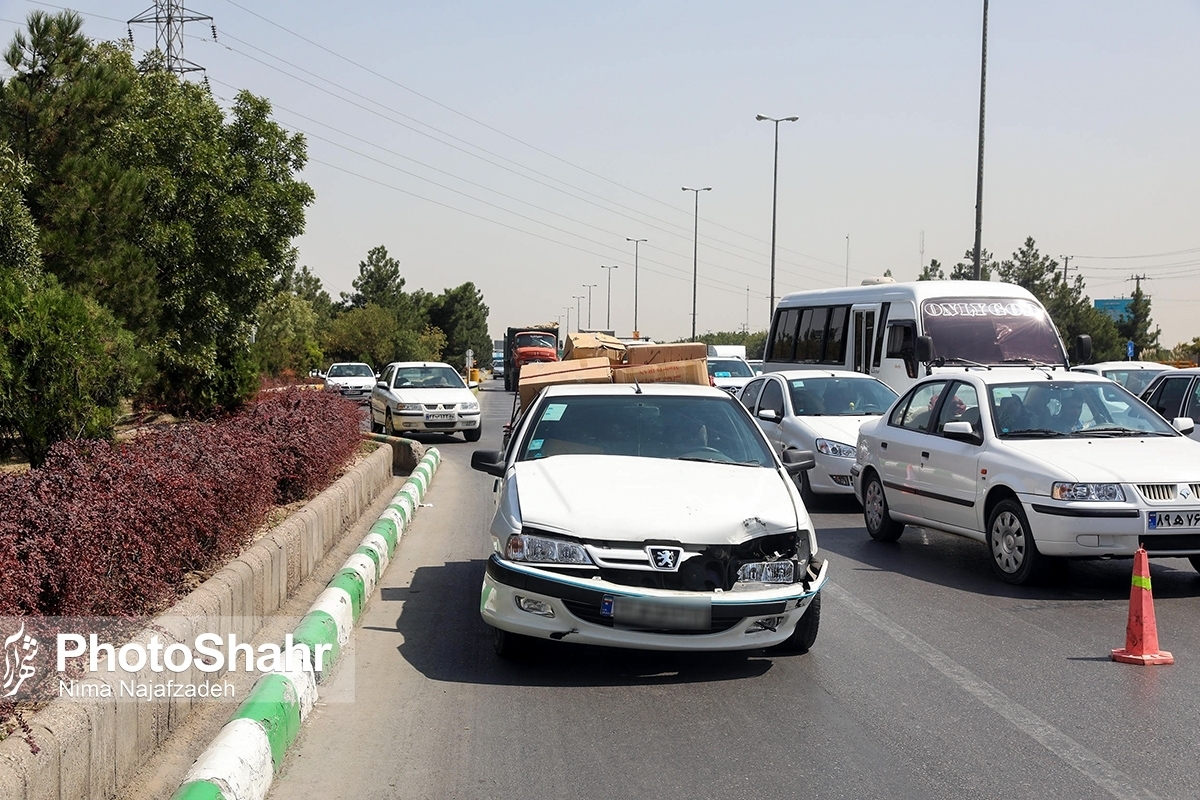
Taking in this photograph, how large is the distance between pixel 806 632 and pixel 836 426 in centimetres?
773

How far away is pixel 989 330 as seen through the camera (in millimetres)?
18641

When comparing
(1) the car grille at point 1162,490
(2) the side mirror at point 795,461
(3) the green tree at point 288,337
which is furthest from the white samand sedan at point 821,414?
(3) the green tree at point 288,337

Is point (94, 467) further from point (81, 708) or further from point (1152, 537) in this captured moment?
point (1152, 537)

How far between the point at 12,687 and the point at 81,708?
1.32 ft

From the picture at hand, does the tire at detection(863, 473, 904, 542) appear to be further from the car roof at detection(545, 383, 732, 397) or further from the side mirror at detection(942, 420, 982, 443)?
the car roof at detection(545, 383, 732, 397)

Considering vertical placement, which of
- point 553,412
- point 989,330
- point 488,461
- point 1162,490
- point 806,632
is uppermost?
point 989,330

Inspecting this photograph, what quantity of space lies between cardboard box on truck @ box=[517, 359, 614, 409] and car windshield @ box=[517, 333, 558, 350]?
5090 cm

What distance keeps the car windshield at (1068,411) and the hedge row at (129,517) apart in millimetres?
6099

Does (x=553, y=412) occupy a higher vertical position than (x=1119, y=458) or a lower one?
higher

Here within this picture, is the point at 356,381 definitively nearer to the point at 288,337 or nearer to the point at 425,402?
the point at 288,337

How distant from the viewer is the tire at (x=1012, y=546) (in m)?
8.83

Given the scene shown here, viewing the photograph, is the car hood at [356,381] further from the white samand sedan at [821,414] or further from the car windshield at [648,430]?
the car windshield at [648,430]

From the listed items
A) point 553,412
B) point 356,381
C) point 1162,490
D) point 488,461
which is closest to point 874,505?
point 1162,490

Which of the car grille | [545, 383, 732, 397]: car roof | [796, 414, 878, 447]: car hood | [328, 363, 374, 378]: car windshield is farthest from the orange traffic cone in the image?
[328, 363, 374, 378]: car windshield
